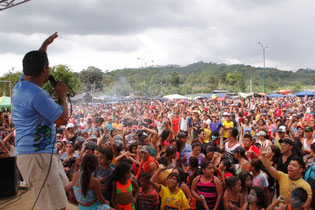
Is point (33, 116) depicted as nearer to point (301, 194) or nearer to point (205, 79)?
point (301, 194)

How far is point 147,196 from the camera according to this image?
147 inches

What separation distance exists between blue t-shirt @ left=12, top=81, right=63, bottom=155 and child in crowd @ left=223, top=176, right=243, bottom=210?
96.0 inches

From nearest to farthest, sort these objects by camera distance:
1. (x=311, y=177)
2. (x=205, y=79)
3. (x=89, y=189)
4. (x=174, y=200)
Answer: (x=89, y=189) < (x=174, y=200) < (x=311, y=177) < (x=205, y=79)

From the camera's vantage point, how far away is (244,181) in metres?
3.80

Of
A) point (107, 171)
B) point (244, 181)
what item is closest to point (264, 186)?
point (244, 181)

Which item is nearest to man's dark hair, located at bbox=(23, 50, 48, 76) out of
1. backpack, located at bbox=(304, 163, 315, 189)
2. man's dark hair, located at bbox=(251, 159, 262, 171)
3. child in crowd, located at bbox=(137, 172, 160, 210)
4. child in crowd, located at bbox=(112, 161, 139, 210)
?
child in crowd, located at bbox=(112, 161, 139, 210)

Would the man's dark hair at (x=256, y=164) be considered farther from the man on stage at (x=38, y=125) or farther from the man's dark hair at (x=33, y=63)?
the man's dark hair at (x=33, y=63)

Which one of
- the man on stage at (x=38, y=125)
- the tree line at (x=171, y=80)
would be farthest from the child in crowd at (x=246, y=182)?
the tree line at (x=171, y=80)

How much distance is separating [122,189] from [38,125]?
1783 mm

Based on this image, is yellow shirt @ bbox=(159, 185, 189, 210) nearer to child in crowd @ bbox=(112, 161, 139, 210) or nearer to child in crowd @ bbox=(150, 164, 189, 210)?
child in crowd @ bbox=(150, 164, 189, 210)

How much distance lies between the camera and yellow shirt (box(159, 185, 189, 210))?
3.62 metres

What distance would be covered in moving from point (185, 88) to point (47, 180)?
79.5 meters

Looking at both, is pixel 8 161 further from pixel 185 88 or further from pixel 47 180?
pixel 185 88

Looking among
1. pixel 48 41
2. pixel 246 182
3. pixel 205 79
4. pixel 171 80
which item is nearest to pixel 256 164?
pixel 246 182
